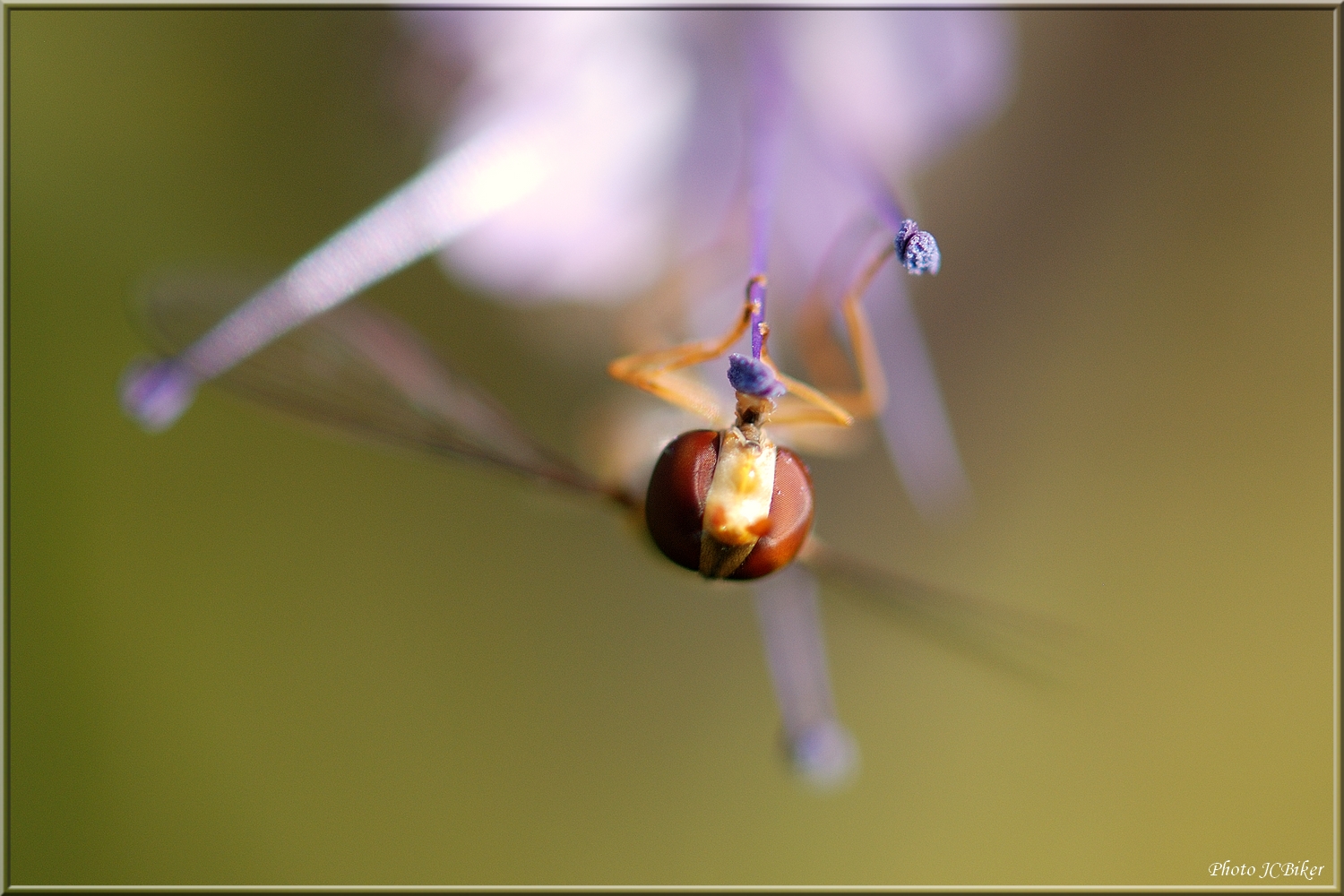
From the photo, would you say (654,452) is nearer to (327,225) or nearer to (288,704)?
(327,225)

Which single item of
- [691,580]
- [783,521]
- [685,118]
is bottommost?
[783,521]

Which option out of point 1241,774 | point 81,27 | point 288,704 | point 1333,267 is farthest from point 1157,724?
point 81,27

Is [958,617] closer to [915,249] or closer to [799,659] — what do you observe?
[799,659]

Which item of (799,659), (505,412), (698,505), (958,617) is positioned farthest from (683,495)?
(799,659)

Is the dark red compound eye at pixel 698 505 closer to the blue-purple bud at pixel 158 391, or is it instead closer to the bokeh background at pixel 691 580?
the blue-purple bud at pixel 158 391

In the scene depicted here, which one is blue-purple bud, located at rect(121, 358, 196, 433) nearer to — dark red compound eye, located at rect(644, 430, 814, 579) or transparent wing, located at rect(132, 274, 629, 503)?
transparent wing, located at rect(132, 274, 629, 503)

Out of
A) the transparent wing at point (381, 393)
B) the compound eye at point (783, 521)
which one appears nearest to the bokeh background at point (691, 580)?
the transparent wing at point (381, 393)

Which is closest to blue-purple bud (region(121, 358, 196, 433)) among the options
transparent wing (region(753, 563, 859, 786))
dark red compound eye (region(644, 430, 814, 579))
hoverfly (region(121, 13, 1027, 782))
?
hoverfly (region(121, 13, 1027, 782))
